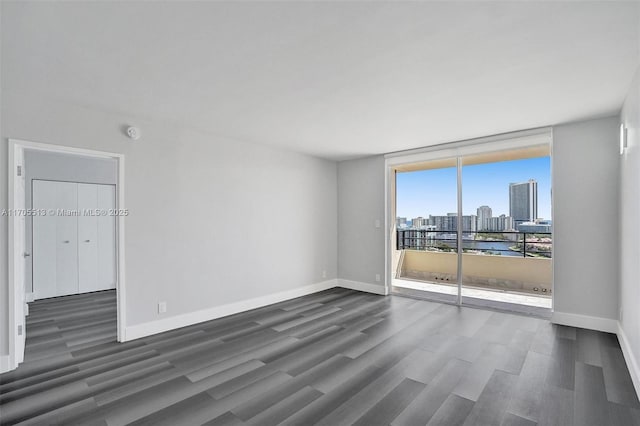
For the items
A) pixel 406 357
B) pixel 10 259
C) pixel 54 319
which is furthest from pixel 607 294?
pixel 54 319

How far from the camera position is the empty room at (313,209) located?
204 centimetres

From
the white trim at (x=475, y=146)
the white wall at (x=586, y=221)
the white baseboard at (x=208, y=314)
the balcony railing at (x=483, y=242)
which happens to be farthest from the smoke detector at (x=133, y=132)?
the white wall at (x=586, y=221)

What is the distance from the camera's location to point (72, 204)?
5848 mm

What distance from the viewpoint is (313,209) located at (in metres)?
5.81

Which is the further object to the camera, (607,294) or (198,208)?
(198,208)

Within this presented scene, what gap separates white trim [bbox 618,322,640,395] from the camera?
2.40m

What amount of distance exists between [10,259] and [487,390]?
13.9ft

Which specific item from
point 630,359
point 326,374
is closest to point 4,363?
point 326,374

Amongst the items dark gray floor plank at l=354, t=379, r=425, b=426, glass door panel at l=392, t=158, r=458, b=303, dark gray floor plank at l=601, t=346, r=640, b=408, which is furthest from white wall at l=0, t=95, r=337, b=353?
dark gray floor plank at l=601, t=346, r=640, b=408

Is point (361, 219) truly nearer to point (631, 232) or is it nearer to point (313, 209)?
point (313, 209)

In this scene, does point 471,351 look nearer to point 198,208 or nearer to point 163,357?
point 163,357

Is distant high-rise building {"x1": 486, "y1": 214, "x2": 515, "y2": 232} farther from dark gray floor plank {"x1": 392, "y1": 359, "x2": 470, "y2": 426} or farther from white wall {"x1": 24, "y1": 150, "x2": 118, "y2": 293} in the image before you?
white wall {"x1": 24, "y1": 150, "x2": 118, "y2": 293}

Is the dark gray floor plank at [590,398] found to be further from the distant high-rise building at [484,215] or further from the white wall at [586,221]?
the distant high-rise building at [484,215]

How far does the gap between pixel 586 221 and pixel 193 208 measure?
16.0 feet
